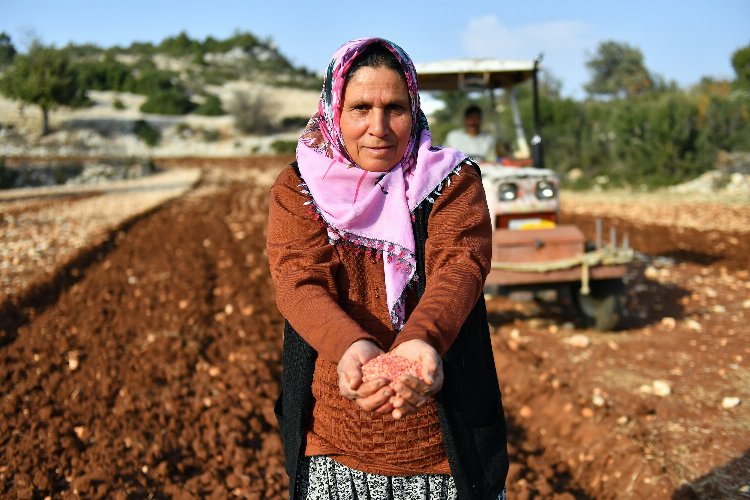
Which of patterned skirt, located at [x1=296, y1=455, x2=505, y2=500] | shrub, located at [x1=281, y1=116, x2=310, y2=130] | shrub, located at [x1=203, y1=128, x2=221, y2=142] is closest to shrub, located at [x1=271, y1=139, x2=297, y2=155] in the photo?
shrub, located at [x1=203, y1=128, x2=221, y2=142]

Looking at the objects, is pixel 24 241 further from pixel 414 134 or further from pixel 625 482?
pixel 414 134

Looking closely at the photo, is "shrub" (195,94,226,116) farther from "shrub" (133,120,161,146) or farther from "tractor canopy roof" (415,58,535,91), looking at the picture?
"tractor canopy roof" (415,58,535,91)

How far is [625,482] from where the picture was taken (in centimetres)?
356

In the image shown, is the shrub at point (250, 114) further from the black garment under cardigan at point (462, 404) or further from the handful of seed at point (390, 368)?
the handful of seed at point (390, 368)

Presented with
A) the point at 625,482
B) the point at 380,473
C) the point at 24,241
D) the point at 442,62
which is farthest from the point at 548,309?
the point at 24,241

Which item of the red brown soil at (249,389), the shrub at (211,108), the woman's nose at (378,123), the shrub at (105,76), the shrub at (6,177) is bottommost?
the red brown soil at (249,389)

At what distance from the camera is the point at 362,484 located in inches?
69.6

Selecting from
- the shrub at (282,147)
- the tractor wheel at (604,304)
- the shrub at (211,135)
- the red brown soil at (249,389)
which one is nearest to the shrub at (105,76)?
the shrub at (211,135)

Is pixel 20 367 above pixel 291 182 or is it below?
below

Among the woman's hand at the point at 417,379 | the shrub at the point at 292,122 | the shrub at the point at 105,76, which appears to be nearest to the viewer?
the woman's hand at the point at 417,379

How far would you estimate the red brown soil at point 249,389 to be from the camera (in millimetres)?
3576

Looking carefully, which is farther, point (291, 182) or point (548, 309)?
point (548, 309)

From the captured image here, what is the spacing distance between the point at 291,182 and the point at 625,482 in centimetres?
271

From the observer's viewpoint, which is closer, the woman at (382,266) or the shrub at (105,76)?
the woman at (382,266)
